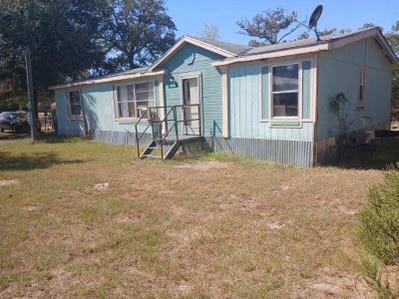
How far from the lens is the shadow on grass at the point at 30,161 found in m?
9.91

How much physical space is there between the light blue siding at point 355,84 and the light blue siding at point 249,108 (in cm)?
104

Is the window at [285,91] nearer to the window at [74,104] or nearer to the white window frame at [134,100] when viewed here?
the white window frame at [134,100]

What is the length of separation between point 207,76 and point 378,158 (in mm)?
5328

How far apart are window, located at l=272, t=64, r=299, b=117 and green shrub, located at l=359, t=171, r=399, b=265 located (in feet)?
18.9

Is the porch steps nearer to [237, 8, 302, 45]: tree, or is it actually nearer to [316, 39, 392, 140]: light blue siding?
[316, 39, 392, 140]: light blue siding

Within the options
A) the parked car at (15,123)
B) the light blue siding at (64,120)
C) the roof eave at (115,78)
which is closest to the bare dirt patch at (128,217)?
the roof eave at (115,78)

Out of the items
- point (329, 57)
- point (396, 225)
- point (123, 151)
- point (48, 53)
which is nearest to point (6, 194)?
point (123, 151)

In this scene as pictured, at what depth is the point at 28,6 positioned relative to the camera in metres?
18.5

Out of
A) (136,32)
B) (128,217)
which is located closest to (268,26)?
(136,32)

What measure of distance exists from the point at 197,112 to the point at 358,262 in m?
8.32

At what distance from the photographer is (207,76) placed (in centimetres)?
1080

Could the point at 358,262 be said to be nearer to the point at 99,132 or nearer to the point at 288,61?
the point at 288,61

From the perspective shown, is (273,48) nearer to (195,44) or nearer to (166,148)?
(195,44)

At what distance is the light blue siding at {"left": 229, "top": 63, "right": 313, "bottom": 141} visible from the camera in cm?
924
